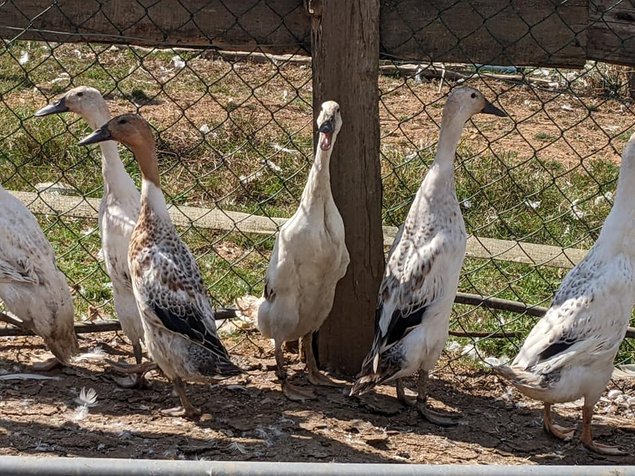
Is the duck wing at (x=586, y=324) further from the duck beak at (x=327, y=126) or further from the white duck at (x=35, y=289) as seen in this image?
the white duck at (x=35, y=289)

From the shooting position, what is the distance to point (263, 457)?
177 inches

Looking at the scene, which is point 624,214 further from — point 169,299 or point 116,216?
point 116,216

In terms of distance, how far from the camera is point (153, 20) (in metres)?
4.88

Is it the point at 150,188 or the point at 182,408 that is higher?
the point at 150,188

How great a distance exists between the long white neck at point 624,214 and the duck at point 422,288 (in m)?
0.63

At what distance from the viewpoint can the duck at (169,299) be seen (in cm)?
479

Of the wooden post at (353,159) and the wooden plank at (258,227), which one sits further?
the wooden plank at (258,227)

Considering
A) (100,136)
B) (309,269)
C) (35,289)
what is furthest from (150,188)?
(309,269)

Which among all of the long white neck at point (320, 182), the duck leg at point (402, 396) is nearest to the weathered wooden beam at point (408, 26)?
the long white neck at point (320, 182)

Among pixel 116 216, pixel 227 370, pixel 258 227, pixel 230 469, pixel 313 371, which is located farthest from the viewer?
pixel 258 227

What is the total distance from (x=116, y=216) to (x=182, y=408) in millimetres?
1022

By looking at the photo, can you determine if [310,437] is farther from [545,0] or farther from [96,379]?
[545,0]

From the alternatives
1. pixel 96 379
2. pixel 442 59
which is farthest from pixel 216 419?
pixel 442 59

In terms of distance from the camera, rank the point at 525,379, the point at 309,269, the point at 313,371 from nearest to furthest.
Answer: the point at 525,379 < the point at 309,269 < the point at 313,371
